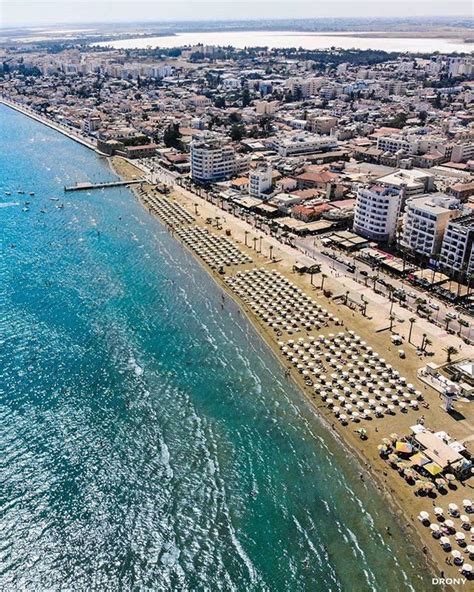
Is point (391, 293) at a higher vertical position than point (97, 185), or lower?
higher

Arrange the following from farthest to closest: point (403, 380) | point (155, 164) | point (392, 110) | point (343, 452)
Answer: point (392, 110) < point (155, 164) < point (403, 380) < point (343, 452)

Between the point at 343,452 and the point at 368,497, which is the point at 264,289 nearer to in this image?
the point at 343,452

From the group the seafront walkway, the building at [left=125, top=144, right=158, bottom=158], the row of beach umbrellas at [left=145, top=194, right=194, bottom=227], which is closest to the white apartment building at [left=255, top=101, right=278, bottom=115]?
the building at [left=125, top=144, right=158, bottom=158]

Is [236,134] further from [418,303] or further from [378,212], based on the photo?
[418,303]

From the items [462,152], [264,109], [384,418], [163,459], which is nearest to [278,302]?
[384,418]

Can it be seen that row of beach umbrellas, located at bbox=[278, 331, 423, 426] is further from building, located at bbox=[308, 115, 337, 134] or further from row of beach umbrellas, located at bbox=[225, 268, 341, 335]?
building, located at bbox=[308, 115, 337, 134]

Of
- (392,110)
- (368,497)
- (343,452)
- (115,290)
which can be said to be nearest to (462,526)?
(368,497)
